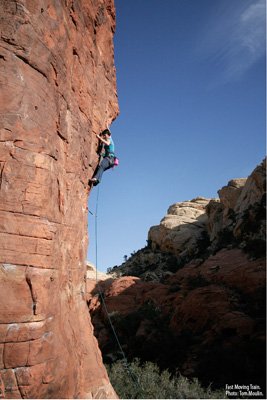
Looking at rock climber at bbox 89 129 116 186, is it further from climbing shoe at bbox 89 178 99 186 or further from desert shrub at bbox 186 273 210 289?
desert shrub at bbox 186 273 210 289

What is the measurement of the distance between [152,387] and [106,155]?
25.9 feet

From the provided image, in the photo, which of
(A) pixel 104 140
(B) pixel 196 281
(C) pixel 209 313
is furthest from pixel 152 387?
(B) pixel 196 281

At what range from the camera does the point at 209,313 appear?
15.1m

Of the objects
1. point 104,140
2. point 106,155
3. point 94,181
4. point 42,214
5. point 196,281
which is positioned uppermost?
point 104,140

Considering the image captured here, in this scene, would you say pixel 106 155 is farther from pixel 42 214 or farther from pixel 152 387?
pixel 152 387

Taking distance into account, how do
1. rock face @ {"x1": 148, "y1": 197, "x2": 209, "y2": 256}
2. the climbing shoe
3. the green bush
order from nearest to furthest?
1. the climbing shoe
2. the green bush
3. rock face @ {"x1": 148, "y1": 197, "x2": 209, "y2": 256}

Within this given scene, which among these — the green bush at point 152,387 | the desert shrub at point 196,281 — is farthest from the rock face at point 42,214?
the desert shrub at point 196,281

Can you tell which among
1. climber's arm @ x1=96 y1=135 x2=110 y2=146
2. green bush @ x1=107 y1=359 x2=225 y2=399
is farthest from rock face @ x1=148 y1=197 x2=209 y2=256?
climber's arm @ x1=96 y1=135 x2=110 y2=146

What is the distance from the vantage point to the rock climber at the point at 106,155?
9547 mm

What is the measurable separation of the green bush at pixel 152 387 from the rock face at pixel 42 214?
351 centimetres

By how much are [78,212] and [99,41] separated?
19.3 feet

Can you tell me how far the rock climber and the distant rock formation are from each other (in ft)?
27.9

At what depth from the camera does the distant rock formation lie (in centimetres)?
1174

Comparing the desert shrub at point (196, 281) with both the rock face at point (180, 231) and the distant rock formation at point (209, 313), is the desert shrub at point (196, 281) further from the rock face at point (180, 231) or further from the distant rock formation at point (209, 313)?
the rock face at point (180, 231)
